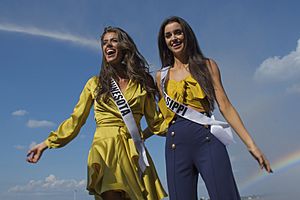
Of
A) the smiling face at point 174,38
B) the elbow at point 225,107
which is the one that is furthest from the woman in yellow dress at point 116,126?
the elbow at point 225,107

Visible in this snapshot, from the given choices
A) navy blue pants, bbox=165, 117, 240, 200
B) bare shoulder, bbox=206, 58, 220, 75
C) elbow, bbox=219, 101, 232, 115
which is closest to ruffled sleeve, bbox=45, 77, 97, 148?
navy blue pants, bbox=165, 117, 240, 200

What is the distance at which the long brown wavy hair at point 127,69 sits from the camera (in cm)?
505

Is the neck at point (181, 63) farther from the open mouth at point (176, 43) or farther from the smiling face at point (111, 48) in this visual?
the smiling face at point (111, 48)

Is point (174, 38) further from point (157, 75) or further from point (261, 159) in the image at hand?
point (261, 159)

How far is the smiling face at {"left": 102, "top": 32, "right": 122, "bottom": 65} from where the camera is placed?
514 centimetres

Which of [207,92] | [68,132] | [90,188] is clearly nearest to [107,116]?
[68,132]

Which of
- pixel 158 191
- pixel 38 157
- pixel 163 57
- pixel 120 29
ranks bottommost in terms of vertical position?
pixel 158 191

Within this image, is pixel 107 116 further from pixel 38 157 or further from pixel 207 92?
pixel 207 92

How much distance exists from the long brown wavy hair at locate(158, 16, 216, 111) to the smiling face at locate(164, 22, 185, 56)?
0.04 meters

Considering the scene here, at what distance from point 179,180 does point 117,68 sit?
5.92ft

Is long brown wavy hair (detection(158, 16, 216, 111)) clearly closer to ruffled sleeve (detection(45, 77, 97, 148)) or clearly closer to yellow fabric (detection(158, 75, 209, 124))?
yellow fabric (detection(158, 75, 209, 124))

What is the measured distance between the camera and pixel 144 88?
5.05 m

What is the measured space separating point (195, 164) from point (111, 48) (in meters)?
1.85

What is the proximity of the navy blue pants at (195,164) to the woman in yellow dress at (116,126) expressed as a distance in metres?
0.65
